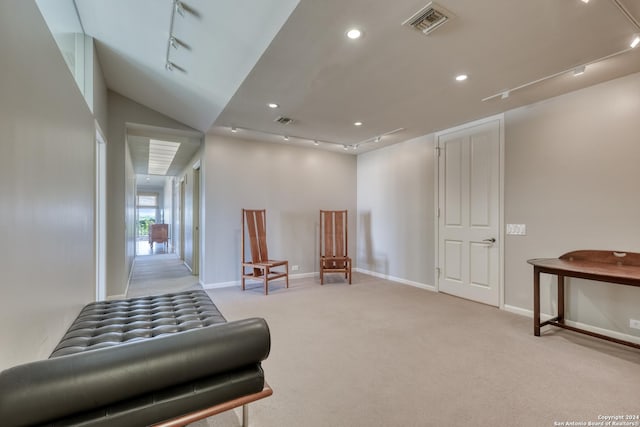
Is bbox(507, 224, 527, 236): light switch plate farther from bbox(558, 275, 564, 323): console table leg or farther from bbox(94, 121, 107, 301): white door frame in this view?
bbox(94, 121, 107, 301): white door frame

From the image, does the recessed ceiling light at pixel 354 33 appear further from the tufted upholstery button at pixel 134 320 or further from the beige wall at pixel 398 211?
the beige wall at pixel 398 211

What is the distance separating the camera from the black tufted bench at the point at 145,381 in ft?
2.81

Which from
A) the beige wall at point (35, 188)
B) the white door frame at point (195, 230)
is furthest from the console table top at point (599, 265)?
the white door frame at point (195, 230)

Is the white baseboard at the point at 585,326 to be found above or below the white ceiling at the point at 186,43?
below

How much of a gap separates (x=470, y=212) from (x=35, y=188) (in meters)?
4.48

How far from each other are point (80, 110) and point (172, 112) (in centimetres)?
208

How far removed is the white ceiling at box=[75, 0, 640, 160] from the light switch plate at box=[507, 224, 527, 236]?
1453 mm

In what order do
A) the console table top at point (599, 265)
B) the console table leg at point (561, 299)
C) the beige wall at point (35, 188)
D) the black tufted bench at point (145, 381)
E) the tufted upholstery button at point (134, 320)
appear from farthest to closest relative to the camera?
the console table leg at point (561, 299)
the console table top at point (599, 265)
the tufted upholstery button at point (134, 320)
the beige wall at point (35, 188)
the black tufted bench at point (145, 381)

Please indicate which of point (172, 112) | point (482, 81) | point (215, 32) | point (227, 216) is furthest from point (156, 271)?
point (482, 81)

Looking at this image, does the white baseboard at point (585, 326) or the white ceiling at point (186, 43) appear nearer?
the white ceiling at point (186, 43)

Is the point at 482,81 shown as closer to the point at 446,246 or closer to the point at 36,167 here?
the point at 446,246

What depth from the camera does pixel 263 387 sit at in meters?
1.32

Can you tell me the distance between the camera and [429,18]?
6.60 feet

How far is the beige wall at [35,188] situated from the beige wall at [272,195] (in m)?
2.57
